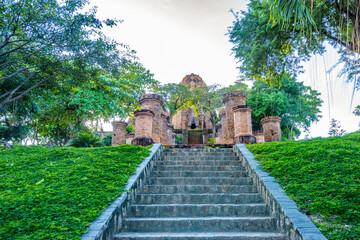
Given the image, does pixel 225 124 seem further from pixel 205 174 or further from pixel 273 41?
pixel 205 174

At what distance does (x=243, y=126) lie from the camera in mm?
8742

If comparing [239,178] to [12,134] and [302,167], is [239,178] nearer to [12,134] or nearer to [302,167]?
[302,167]

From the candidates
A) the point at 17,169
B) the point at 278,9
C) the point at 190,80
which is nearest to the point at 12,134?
the point at 17,169

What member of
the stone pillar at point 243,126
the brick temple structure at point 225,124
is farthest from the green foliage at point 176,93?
the stone pillar at point 243,126

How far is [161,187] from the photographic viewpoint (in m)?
4.34

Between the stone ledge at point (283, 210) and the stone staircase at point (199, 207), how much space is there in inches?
5.2

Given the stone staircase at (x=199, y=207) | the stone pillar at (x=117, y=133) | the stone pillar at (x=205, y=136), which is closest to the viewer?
the stone staircase at (x=199, y=207)

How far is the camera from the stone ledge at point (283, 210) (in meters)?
2.55

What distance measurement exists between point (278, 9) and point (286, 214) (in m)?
3.91

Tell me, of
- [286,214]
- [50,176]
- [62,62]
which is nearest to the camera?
[286,214]

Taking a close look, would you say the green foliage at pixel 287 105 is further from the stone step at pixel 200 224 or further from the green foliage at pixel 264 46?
the stone step at pixel 200 224

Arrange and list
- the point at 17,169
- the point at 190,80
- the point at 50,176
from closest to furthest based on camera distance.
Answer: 1. the point at 50,176
2. the point at 17,169
3. the point at 190,80

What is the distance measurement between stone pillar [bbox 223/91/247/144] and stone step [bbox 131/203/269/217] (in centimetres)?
769

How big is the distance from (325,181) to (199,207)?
6.75 ft
